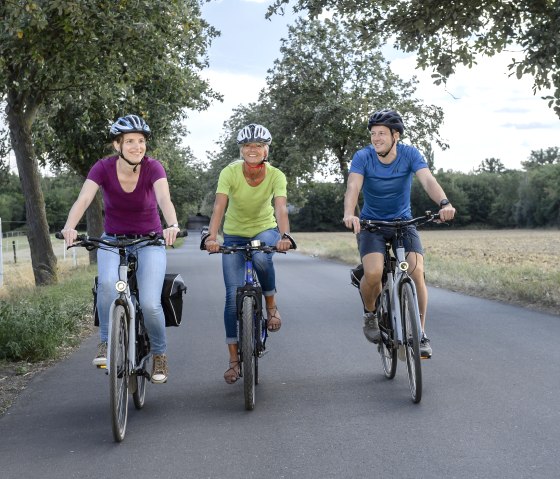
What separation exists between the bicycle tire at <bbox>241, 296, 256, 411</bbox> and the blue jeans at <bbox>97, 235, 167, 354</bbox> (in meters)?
0.56

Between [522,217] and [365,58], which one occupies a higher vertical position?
[365,58]

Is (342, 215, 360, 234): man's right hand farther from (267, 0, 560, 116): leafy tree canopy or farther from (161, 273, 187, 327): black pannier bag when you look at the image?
(267, 0, 560, 116): leafy tree canopy

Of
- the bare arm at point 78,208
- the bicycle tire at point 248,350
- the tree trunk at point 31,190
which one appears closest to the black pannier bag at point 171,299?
the bicycle tire at point 248,350

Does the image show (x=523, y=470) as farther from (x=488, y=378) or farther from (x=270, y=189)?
(x=270, y=189)

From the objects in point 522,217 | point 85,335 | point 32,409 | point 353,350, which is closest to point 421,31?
point 353,350

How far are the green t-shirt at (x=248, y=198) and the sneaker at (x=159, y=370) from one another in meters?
1.12

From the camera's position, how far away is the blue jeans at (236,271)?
19.7ft

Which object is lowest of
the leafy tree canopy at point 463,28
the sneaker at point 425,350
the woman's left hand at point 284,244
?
the sneaker at point 425,350

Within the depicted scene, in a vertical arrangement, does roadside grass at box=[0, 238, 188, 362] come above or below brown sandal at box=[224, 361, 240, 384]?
below

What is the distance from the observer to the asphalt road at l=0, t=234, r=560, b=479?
4.27 meters

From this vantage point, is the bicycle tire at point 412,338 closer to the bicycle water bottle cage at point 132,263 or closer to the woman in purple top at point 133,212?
the woman in purple top at point 133,212

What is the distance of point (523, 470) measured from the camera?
4066mm

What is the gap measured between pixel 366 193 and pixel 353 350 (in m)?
2.20

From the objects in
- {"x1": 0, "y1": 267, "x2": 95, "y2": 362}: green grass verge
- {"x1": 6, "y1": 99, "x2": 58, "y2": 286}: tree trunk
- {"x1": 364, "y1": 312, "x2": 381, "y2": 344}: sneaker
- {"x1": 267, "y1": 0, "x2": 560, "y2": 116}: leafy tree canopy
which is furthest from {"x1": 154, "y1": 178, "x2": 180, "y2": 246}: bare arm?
{"x1": 6, "y1": 99, "x2": 58, "y2": 286}: tree trunk
